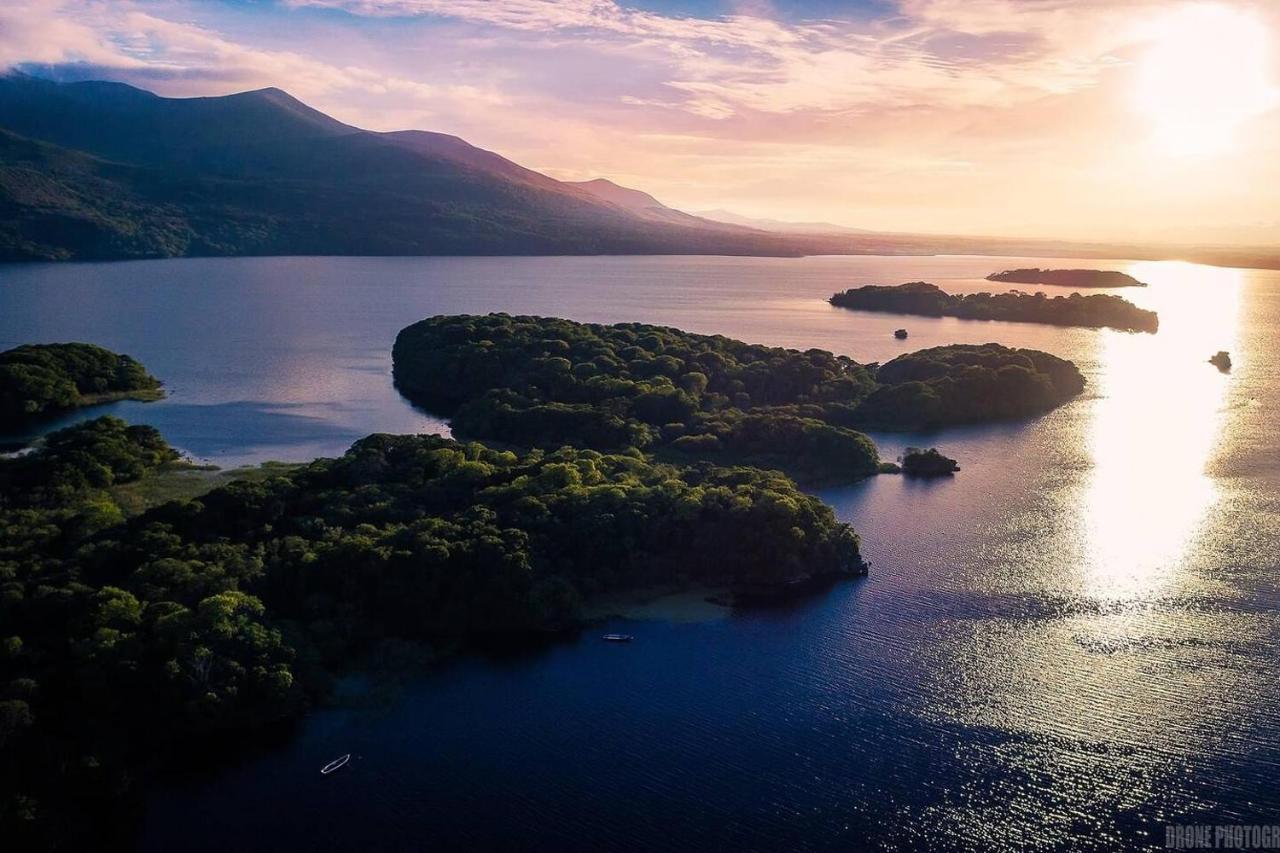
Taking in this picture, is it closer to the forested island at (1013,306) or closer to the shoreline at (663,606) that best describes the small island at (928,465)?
the shoreline at (663,606)

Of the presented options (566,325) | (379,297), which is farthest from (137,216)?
(566,325)

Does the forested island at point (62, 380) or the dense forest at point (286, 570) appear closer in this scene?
the dense forest at point (286, 570)

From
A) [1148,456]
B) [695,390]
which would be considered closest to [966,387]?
[1148,456]

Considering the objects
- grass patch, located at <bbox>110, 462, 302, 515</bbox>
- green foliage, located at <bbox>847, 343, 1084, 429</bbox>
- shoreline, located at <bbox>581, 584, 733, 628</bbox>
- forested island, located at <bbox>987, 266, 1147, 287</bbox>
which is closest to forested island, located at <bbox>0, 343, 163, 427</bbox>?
grass patch, located at <bbox>110, 462, 302, 515</bbox>

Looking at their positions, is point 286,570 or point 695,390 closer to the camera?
point 286,570

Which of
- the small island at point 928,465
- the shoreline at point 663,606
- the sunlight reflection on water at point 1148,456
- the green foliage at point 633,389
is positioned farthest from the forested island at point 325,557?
the sunlight reflection on water at point 1148,456

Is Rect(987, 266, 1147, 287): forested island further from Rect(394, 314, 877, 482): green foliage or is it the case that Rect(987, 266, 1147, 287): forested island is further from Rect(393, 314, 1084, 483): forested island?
Rect(394, 314, 877, 482): green foliage

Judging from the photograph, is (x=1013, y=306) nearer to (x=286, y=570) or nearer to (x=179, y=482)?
(x=179, y=482)
